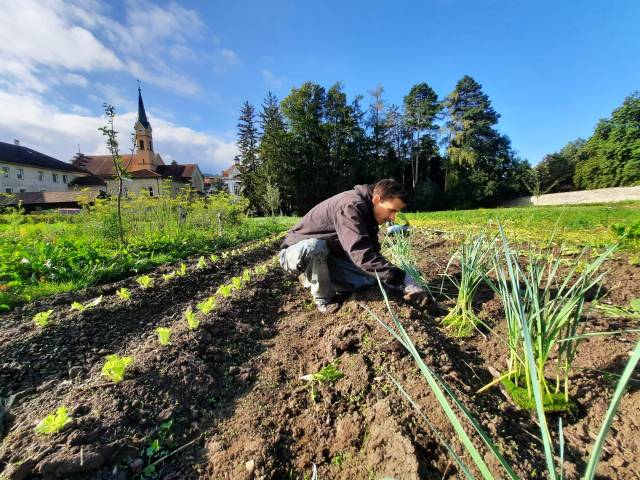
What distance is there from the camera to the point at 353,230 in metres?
2.29

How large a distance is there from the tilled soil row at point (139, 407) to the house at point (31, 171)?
127 ft

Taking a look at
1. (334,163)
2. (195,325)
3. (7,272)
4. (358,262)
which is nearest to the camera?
(195,325)

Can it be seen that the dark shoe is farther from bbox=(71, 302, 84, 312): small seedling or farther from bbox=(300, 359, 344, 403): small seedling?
bbox=(71, 302, 84, 312): small seedling

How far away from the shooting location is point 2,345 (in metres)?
2.06

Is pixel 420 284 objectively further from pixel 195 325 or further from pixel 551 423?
pixel 195 325

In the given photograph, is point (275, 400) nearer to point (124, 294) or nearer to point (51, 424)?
point (51, 424)

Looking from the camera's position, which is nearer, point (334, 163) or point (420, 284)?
point (420, 284)

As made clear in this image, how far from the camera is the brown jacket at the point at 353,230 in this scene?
2223mm

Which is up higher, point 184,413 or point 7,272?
point 7,272

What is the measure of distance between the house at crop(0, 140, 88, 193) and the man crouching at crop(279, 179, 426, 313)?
38.7 meters

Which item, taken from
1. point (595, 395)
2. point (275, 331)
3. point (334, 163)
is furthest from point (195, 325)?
point (334, 163)

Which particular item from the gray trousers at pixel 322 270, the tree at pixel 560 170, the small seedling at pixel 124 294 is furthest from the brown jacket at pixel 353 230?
the tree at pixel 560 170

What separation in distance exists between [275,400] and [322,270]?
48.9 inches

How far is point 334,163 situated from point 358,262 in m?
28.5
